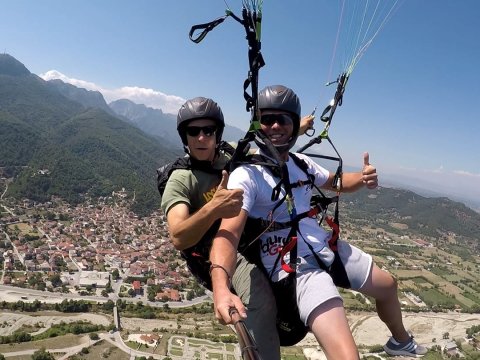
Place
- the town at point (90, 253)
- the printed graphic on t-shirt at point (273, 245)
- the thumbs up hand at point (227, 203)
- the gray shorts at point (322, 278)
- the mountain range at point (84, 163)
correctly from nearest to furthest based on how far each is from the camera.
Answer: the thumbs up hand at point (227, 203), the gray shorts at point (322, 278), the printed graphic on t-shirt at point (273, 245), the town at point (90, 253), the mountain range at point (84, 163)

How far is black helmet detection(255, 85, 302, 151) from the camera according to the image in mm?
3047

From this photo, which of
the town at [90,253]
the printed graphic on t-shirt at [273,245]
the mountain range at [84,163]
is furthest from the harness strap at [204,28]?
the mountain range at [84,163]

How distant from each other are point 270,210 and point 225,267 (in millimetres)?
744

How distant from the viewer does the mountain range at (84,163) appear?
3494 inches

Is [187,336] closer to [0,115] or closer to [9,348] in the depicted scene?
[9,348]

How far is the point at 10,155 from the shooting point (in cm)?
9631

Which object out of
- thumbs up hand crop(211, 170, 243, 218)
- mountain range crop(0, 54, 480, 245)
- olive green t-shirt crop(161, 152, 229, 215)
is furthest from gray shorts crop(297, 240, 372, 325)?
mountain range crop(0, 54, 480, 245)

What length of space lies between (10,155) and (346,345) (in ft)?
368

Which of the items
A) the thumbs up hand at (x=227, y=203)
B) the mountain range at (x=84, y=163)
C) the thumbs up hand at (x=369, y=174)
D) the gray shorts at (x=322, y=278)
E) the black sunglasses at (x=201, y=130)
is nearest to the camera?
the thumbs up hand at (x=227, y=203)

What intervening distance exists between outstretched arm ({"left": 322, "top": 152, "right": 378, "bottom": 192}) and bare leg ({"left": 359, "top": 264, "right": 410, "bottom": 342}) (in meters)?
0.79

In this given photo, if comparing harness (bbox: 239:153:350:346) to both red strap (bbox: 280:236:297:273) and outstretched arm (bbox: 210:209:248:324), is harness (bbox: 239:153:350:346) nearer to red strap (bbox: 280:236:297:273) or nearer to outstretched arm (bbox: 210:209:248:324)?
red strap (bbox: 280:236:297:273)

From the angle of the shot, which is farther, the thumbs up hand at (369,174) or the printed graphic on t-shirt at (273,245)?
the thumbs up hand at (369,174)

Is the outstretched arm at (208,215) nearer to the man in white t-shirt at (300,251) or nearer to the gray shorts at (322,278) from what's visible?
the man in white t-shirt at (300,251)

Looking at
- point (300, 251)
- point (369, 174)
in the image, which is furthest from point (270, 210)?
point (369, 174)
